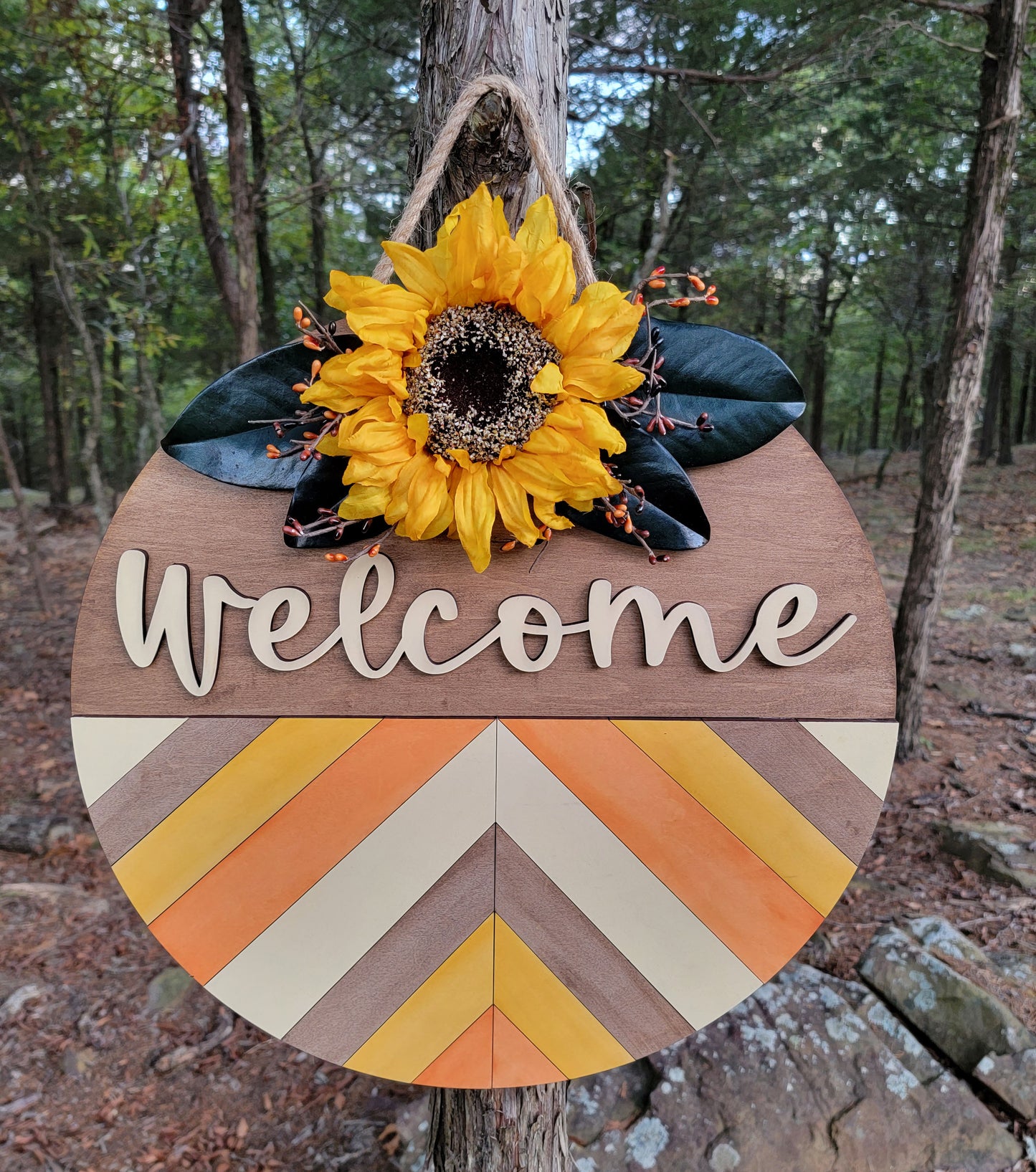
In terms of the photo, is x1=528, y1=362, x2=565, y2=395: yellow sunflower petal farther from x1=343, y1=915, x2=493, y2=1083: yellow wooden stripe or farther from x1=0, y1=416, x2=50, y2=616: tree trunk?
x1=0, y1=416, x2=50, y2=616: tree trunk

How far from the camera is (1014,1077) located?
1889 mm

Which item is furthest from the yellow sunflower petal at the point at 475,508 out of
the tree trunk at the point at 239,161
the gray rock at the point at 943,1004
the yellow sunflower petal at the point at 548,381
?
the tree trunk at the point at 239,161

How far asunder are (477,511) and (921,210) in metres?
8.00

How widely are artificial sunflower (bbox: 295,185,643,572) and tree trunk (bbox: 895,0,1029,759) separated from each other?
2.98m

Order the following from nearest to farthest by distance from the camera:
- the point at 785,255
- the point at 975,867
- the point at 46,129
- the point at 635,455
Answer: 1. the point at 635,455
2. the point at 975,867
3. the point at 46,129
4. the point at 785,255

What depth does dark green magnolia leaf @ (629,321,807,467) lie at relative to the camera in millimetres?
959

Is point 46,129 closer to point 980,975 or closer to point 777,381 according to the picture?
point 777,381

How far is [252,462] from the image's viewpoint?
3.20 ft

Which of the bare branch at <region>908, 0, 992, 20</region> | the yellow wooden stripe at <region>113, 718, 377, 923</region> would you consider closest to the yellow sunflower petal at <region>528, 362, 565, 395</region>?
the yellow wooden stripe at <region>113, 718, 377, 923</region>

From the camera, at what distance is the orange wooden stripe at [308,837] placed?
99 cm

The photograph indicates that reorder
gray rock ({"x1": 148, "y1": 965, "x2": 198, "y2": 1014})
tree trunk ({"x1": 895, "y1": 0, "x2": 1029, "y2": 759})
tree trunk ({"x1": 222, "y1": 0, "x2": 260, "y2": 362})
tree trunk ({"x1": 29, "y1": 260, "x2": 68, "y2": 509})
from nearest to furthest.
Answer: gray rock ({"x1": 148, "y1": 965, "x2": 198, "y2": 1014})
tree trunk ({"x1": 895, "y1": 0, "x2": 1029, "y2": 759})
tree trunk ({"x1": 222, "y1": 0, "x2": 260, "y2": 362})
tree trunk ({"x1": 29, "y1": 260, "x2": 68, "y2": 509})

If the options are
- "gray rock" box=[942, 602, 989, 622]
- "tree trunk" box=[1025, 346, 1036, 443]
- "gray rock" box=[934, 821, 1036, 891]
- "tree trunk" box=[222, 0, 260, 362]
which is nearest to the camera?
"gray rock" box=[934, 821, 1036, 891]

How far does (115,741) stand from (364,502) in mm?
489

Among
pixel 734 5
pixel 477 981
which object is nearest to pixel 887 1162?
pixel 477 981
